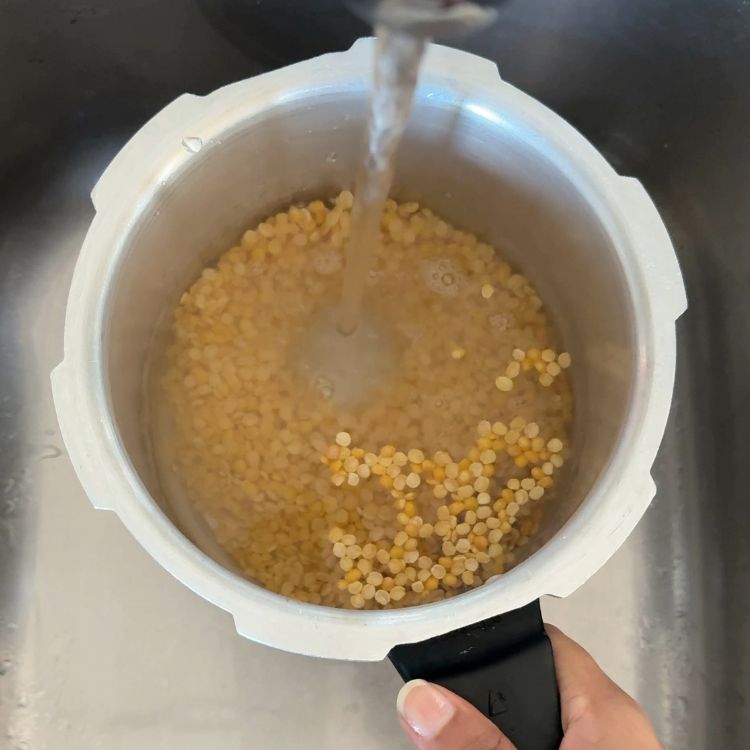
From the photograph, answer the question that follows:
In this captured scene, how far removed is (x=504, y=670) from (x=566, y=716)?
0.07 metres

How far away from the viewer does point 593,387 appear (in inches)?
30.5

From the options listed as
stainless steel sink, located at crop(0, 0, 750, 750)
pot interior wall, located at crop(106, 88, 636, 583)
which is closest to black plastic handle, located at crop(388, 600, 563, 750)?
pot interior wall, located at crop(106, 88, 636, 583)

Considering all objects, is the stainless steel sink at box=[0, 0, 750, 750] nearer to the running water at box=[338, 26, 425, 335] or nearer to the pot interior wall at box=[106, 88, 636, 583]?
the pot interior wall at box=[106, 88, 636, 583]

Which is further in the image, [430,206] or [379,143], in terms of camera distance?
[430,206]

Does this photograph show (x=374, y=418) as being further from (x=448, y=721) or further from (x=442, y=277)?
(x=448, y=721)

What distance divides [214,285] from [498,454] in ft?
1.14

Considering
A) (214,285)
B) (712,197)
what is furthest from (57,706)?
(712,197)

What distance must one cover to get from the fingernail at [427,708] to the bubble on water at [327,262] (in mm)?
450

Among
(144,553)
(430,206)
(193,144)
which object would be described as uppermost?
(193,144)

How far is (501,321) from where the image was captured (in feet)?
2.83

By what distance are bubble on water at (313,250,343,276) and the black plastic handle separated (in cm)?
43

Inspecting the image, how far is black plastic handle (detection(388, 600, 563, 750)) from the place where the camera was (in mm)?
576

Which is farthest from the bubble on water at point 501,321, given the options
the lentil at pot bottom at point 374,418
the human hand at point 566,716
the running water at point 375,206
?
the human hand at point 566,716

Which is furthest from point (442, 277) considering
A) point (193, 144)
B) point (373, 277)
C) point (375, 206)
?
point (193, 144)
